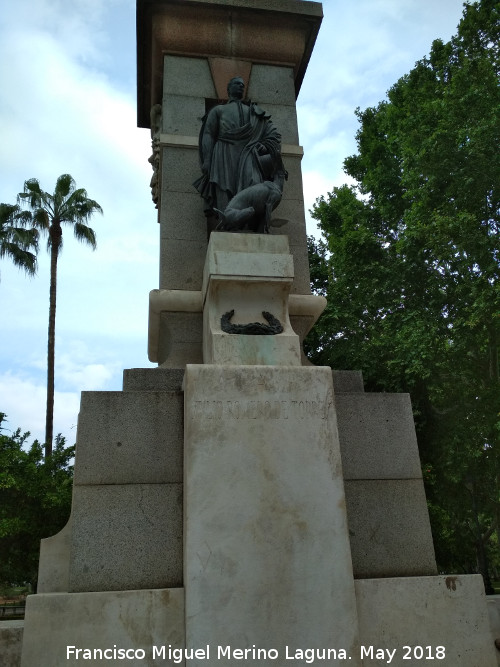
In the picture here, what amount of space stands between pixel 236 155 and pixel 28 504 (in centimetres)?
1772

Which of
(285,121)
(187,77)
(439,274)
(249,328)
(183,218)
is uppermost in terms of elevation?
(439,274)

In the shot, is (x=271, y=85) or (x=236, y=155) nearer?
(x=236, y=155)

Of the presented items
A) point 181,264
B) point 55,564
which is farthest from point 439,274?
point 55,564

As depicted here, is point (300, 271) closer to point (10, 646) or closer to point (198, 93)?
point (198, 93)

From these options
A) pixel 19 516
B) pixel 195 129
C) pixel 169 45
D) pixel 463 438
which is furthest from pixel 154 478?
pixel 19 516

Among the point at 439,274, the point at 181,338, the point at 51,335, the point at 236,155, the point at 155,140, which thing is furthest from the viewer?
the point at 51,335

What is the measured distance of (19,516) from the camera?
65.7 feet

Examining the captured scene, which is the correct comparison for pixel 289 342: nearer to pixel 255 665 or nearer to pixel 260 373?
pixel 260 373

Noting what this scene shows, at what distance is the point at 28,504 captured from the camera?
20.5 meters

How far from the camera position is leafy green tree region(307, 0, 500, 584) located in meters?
16.0

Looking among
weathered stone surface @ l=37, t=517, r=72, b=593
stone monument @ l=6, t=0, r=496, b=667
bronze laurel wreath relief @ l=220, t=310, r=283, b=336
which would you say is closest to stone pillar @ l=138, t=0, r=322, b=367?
stone monument @ l=6, t=0, r=496, b=667

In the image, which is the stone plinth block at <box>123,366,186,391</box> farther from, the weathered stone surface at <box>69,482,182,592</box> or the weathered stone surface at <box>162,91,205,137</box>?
the weathered stone surface at <box>162,91,205,137</box>

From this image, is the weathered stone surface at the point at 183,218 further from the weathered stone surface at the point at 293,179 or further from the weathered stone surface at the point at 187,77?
the weathered stone surface at the point at 187,77

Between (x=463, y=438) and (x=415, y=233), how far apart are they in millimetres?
5950
